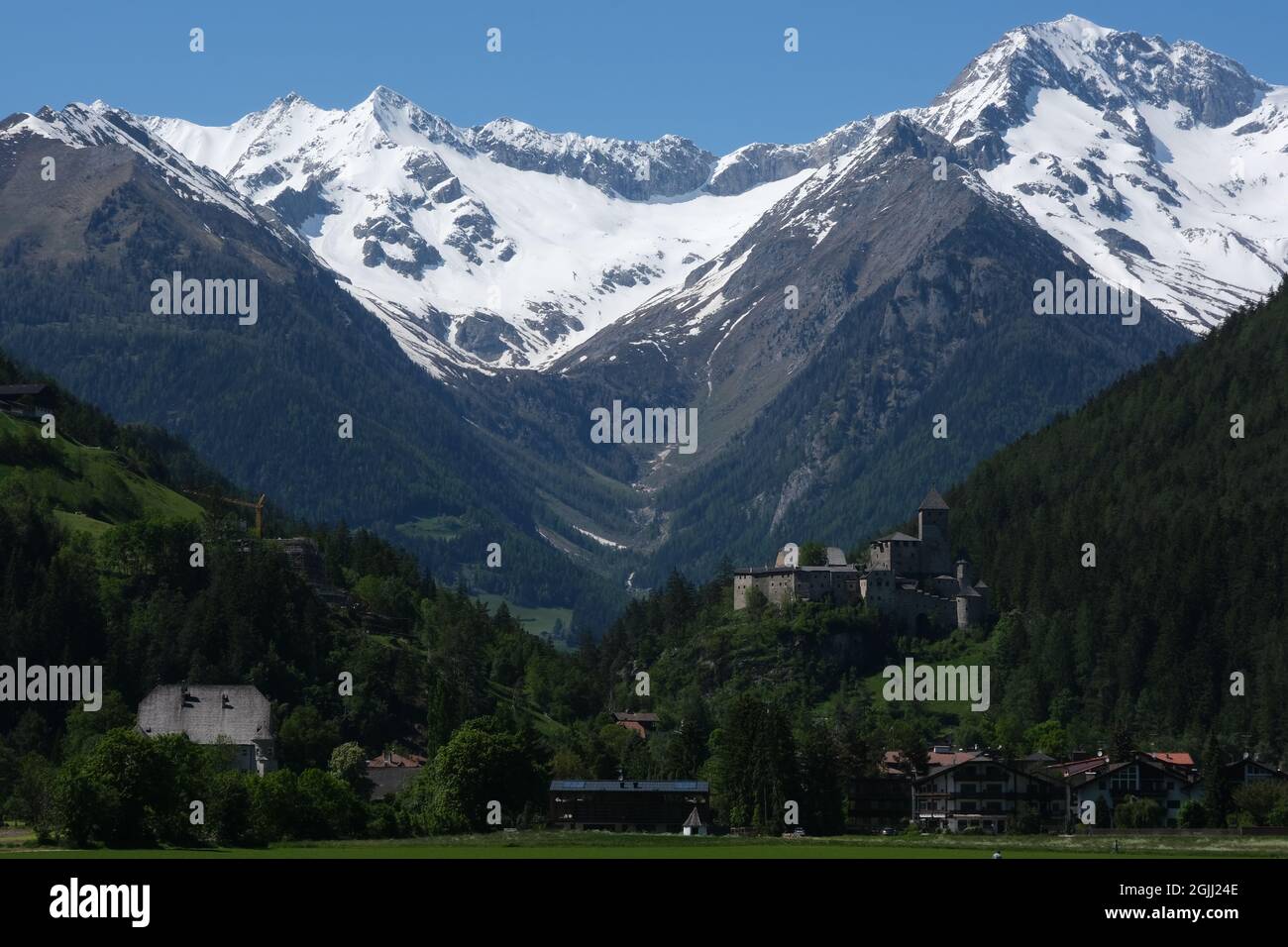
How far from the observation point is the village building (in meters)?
176

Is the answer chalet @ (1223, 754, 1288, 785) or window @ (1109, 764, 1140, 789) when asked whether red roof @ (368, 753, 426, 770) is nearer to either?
window @ (1109, 764, 1140, 789)

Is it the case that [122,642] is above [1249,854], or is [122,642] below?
above

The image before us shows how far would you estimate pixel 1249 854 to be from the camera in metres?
124

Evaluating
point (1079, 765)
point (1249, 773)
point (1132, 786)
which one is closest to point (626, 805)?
point (1132, 786)

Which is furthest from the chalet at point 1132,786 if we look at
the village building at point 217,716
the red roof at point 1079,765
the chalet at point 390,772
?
the village building at point 217,716

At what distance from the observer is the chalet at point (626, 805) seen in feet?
524

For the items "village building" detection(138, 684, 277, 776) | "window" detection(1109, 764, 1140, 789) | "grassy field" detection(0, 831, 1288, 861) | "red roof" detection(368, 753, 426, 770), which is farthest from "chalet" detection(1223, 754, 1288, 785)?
"village building" detection(138, 684, 277, 776)

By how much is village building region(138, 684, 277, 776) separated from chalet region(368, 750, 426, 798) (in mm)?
8472

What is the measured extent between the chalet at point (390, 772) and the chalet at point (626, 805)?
17650 millimetres

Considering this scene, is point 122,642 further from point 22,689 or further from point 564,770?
point 564,770
